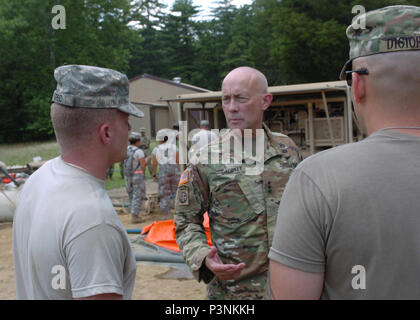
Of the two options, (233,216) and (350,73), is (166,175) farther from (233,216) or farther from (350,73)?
(350,73)

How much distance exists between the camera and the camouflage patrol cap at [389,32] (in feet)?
4.19

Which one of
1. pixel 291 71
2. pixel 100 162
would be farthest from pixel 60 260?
pixel 291 71

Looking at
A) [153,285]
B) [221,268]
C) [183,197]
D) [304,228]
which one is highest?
[304,228]

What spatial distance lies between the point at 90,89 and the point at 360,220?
1.10 m

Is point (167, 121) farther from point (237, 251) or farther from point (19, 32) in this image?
point (237, 251)

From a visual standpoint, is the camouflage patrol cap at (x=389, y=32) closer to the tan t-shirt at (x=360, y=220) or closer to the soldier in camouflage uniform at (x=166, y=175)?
the tan t-shirt at (x=360, y=220)

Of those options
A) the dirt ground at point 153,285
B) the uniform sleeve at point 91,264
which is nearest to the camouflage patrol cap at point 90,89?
the uniform sleeve at point 91,264

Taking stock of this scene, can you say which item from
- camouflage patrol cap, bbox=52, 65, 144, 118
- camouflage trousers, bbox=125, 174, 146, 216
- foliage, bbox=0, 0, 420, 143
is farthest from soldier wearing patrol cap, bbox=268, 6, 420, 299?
foliage, bbox=0, 0, 420, 143

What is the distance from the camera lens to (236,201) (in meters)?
2.55

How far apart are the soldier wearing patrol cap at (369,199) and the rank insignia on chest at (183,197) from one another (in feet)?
4.26

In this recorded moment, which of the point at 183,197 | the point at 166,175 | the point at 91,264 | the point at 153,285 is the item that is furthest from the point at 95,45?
the point at 91,264

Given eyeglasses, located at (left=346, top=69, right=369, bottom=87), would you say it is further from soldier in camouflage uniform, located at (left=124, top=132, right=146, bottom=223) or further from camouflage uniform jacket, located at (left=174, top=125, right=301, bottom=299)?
soldier in camouflage uniform, located at (left=124, top=132, right=146, bottom=223)

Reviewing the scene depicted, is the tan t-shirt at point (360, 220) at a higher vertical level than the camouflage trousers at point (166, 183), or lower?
higher

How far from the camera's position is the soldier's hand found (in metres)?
2.16
